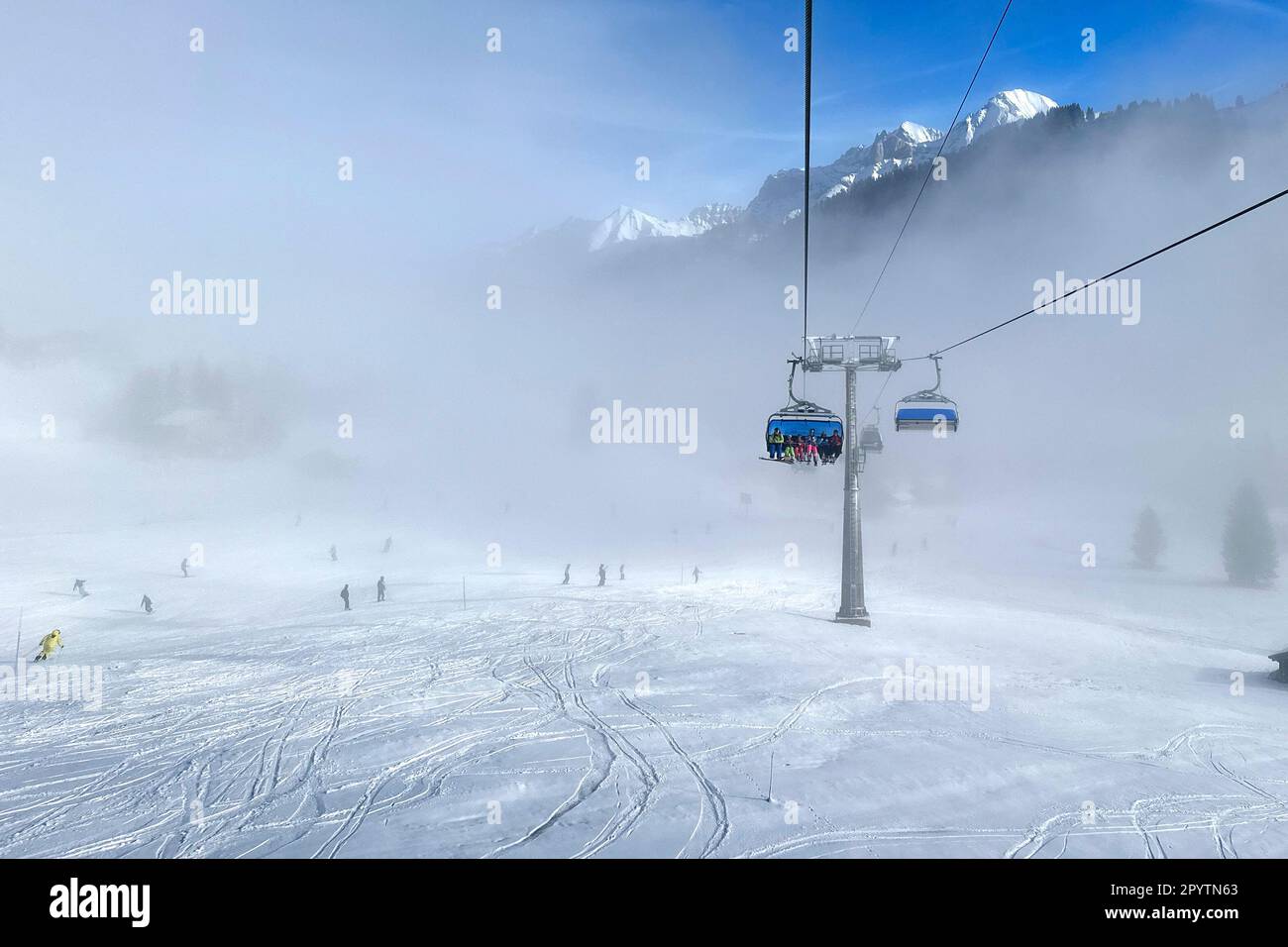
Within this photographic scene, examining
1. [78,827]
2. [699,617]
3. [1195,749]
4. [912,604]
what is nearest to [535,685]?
[78,827]

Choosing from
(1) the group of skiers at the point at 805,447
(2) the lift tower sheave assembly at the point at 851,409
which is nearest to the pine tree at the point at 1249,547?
(2) the lift tower sheave assembly at the point at 851,409

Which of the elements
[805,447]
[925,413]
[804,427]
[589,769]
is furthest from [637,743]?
[925,413]

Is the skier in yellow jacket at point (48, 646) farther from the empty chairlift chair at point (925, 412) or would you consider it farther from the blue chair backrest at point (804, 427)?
the empty chairlift chair at point (925, 412)

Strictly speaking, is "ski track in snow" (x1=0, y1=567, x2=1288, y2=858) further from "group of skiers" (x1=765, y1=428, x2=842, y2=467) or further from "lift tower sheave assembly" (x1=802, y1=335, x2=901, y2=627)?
"lift tower sheave assembly" (x1=802, y1=335, x2=901, y2=627)

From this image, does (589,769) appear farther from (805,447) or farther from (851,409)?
(851,409)

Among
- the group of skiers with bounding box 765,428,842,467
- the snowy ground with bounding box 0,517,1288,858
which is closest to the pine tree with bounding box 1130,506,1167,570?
the snowy ground with bounding box 0,517,1288,858
